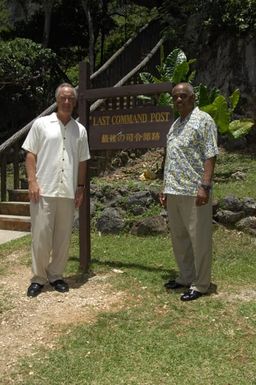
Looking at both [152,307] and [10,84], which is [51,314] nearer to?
[152,307]

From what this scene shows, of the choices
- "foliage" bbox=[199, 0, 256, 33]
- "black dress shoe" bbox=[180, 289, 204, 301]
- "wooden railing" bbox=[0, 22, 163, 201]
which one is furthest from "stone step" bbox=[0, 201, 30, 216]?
"foliage" bbox=[199, 0, 256, 33]

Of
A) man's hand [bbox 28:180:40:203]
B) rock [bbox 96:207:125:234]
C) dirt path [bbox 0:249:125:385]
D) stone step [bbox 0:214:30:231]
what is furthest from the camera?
stone step [bbox 0:214:30:231]

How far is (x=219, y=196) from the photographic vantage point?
7145 millimetres

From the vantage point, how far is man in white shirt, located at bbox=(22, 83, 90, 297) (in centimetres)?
488

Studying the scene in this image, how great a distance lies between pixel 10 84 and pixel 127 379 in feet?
37.0

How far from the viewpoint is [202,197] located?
176 inches

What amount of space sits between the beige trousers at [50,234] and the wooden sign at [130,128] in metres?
0.98

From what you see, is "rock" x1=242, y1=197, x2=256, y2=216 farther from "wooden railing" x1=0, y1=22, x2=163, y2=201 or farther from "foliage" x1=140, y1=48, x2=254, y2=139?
"wooden railing" x1=0, y1=22, x2=163, y2=201

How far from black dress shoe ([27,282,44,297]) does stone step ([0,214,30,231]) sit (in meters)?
2.94

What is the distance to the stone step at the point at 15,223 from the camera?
797 cm

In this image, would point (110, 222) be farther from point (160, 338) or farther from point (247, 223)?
point (160, 338)

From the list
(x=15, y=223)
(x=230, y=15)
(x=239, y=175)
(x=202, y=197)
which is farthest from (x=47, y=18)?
(x=202, y=197)

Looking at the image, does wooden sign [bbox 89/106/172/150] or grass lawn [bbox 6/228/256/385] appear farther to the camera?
wooden sign [bbox 89/106/172/150]

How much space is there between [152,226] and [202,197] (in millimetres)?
2419
